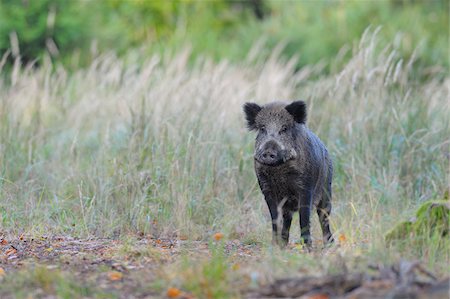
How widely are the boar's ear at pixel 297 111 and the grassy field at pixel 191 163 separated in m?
0.88

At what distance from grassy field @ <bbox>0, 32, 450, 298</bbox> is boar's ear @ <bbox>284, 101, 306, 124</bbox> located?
88 cm

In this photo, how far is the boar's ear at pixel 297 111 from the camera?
21.0 ft

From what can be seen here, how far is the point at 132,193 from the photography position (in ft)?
25.9

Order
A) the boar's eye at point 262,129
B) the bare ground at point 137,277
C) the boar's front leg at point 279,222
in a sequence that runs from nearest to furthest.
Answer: the bare ground at point 137,277 < the boar's front leg at point 279,222 < the boar's eye at point 262,129

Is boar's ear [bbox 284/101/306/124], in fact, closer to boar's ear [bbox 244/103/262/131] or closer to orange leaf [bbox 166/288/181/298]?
boar's ear [bbox 244/103/262/131]

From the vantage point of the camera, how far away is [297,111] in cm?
643

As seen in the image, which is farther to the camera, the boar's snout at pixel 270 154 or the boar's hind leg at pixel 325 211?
the boar's hind leg at pixel 325 211

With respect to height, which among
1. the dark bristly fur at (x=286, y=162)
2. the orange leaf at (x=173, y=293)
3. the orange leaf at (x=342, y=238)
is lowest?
the orange leaf at (x=173, y=293)

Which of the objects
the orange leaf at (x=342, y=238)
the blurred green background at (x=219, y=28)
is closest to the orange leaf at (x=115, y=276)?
the orange leaf at (x=342, y=238)

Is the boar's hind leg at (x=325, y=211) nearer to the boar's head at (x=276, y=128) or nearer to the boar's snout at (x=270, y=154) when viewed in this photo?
the boar's head at (x=276, y=128)

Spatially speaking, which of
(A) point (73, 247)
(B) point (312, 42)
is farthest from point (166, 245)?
(B) point (312, 42)

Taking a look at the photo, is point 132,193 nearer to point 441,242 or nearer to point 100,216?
point 100,216

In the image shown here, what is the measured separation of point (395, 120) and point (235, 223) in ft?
8.01

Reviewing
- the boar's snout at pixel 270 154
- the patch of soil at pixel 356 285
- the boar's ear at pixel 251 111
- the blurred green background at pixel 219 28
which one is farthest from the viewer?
the blurred green background at pixel 219 28
